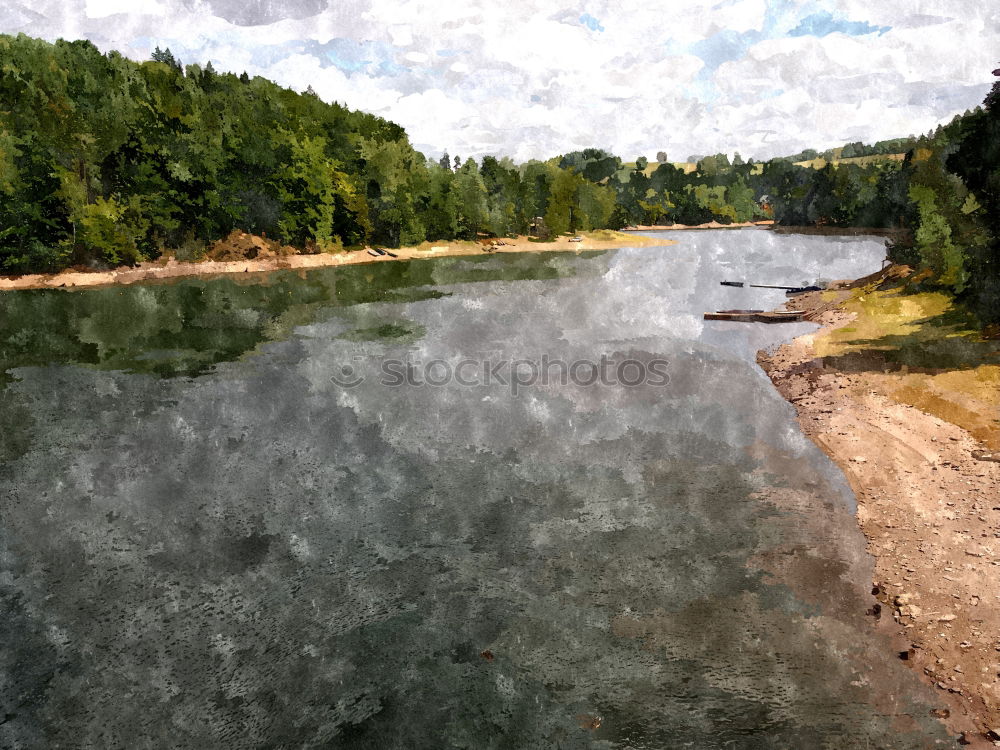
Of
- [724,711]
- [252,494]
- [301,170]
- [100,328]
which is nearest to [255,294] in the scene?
[100,328]

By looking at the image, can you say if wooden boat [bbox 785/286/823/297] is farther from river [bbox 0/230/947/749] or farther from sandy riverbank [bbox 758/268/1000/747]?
river [bbox 0/230/947/749]

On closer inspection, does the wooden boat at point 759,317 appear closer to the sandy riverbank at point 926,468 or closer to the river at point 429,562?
the sandy riverbank at point 926,468

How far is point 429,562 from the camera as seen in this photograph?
23.2m

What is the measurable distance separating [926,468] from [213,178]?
118 meters

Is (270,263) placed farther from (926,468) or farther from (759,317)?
(926,468)

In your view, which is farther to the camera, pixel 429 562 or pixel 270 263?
pixel 270 263

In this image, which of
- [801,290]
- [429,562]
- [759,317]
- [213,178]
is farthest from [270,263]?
[429,562]

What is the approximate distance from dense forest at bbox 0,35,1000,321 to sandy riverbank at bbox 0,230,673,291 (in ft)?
8.85

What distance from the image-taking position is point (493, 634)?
19.4 m

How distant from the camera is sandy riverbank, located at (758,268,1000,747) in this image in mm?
17828

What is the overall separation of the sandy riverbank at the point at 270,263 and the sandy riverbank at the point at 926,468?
9134 cm

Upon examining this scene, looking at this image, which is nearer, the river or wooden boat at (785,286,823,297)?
the river

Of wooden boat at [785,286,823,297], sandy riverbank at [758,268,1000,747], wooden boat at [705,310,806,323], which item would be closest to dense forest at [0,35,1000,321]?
sandy riverbank at [758,268,1000,747]

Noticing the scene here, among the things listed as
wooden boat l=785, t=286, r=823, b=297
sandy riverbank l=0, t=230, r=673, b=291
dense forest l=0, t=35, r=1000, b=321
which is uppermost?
dense forest l=0, t=35, r=1000, b=321
